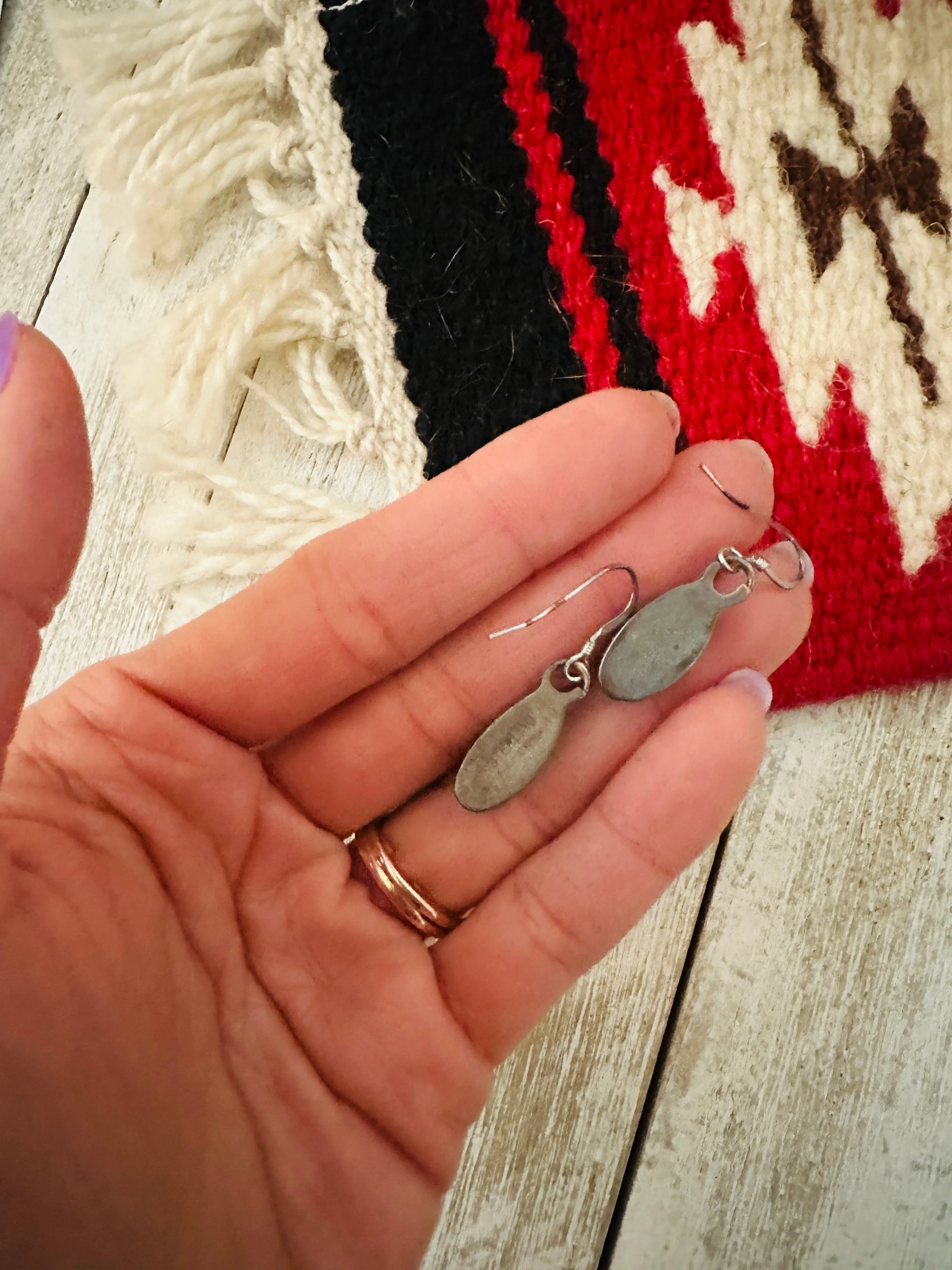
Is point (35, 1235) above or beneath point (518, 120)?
beneath

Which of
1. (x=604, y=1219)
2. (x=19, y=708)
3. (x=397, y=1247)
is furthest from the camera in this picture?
(x=604, y=1219)

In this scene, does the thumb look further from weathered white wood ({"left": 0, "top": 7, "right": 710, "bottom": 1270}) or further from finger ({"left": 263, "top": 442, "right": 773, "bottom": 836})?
weathered white wood ({"left": 0, "top": 7, "right": 710, "bottom": 1270})

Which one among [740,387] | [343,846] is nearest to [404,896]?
[343,846]

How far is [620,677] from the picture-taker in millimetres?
586

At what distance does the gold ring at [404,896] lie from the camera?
0.59 meters

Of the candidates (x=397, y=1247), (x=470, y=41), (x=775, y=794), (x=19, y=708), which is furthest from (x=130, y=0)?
(x=397, y=1247)

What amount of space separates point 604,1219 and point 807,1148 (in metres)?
0.15

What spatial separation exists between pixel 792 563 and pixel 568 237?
0.31 m

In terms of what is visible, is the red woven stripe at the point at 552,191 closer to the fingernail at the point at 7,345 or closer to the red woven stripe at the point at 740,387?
the red woven stripe at the point at 740,387

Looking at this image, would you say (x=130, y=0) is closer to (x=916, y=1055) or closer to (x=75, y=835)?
(x=75, y=835)

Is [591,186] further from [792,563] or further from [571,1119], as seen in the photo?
[571,1119]

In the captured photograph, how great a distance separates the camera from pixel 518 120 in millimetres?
738

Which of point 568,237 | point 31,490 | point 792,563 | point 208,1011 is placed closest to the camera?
point 31,490

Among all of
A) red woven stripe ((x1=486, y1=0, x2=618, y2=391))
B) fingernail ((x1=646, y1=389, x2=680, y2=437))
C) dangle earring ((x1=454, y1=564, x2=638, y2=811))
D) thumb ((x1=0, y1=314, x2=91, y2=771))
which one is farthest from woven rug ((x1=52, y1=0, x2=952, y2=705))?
thumb ((x1=0, y1=314, x2=91, y2=771))
